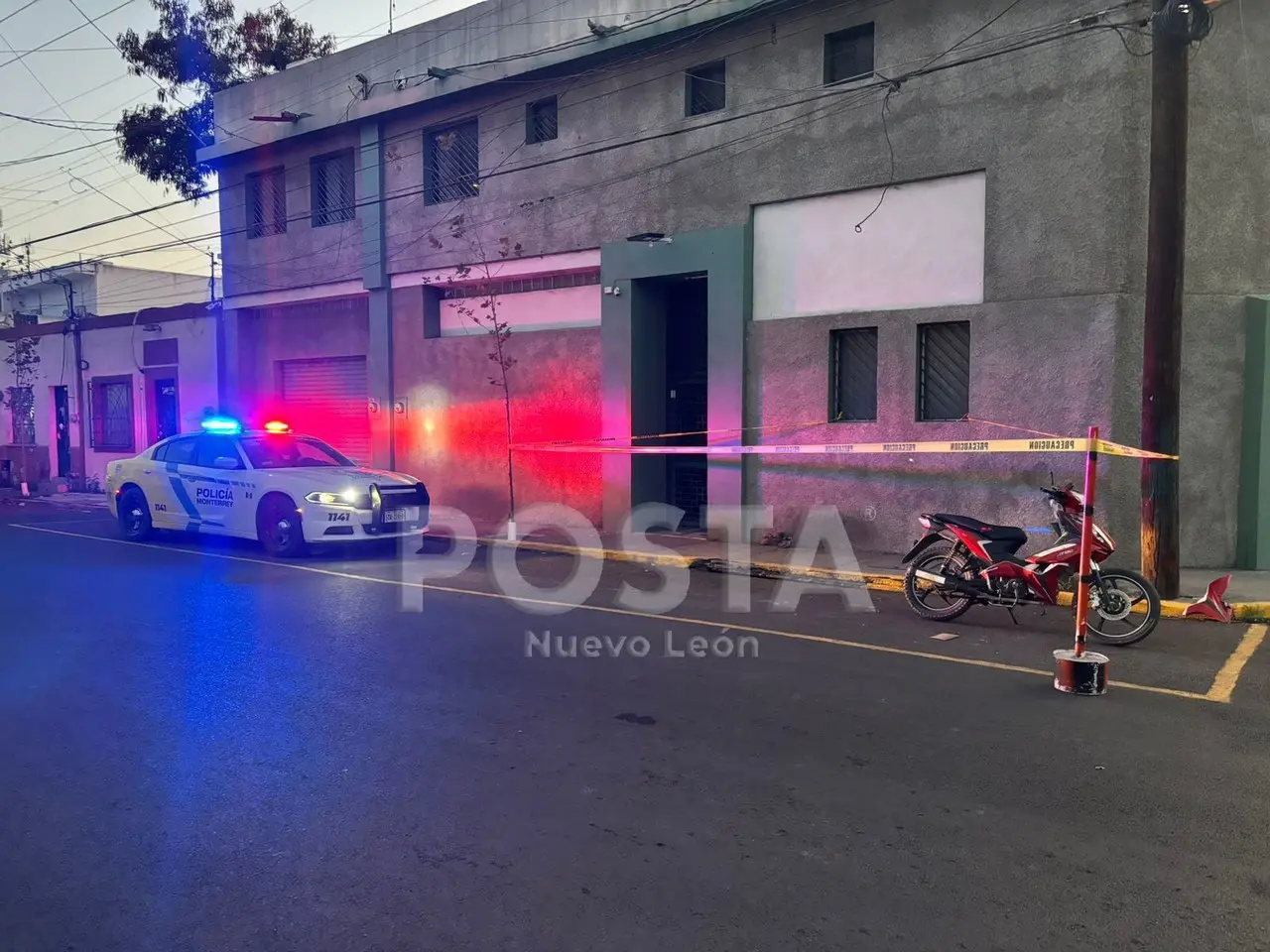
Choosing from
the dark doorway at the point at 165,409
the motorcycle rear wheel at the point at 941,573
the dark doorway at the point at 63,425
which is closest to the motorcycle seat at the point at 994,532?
the motorcycle rear wheel at the point at 941,573

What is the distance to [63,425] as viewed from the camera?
87.9 feet

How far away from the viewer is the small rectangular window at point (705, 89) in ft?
46.1

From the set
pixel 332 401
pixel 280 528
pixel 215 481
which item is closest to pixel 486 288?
Result: pixel 332 401

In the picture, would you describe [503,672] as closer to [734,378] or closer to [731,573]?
[731,573]

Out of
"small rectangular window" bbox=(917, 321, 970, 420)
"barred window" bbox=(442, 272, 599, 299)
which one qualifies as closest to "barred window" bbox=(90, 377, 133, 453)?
"barred window" bbox=(442, 272, 599, 299)

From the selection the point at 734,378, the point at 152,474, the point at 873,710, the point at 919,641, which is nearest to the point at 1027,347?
the point at 734,378

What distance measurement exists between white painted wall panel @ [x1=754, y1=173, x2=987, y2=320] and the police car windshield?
645cm

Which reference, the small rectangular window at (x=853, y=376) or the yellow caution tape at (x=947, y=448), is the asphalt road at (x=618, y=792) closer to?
the yellow caution tape at (x=947, y=448)

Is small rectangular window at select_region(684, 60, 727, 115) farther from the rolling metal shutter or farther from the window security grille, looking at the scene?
the rolling metal shutter

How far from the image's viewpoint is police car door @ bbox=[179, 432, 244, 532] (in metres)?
12.9

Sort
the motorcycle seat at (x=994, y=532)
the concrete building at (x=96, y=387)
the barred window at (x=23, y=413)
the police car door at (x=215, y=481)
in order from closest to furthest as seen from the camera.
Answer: the motorcycle seat at (x=994, y=532) < the police car door at (x=215, y=481) < the concrete building at (x=96, y=387) < the barred window at (x=23, y=413)

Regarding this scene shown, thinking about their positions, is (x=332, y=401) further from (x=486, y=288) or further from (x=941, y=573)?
(x=941, y=573)

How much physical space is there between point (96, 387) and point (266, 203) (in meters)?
8.71

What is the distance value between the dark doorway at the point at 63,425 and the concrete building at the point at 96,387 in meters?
0.03
